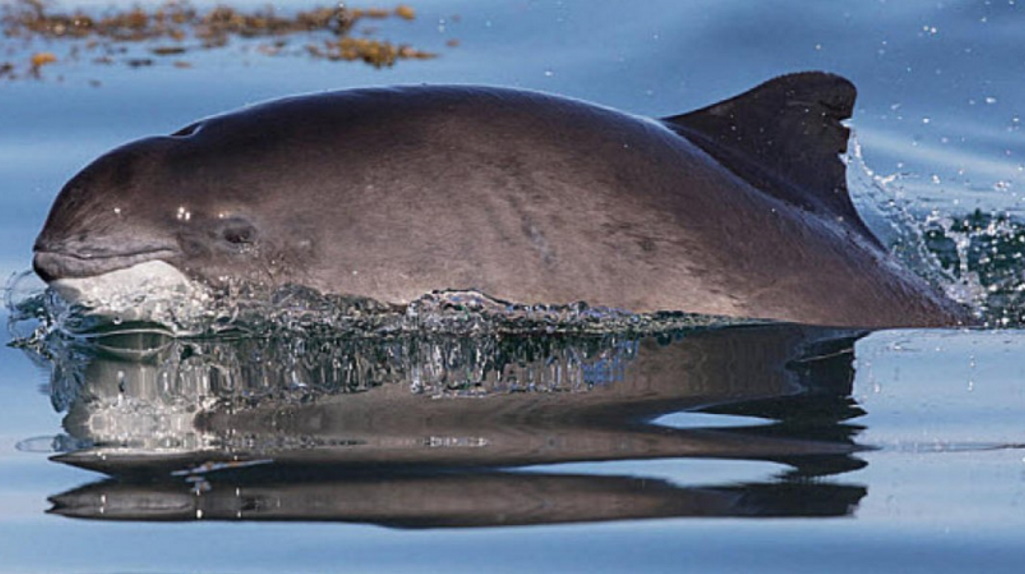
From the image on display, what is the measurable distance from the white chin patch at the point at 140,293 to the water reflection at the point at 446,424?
12cm

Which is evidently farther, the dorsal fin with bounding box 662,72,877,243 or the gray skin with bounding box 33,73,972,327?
the dorsal fin with bounding box 662,72,877,243

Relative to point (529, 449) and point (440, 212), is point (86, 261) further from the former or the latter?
point (529, 449)

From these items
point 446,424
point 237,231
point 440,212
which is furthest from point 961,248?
point 446,424

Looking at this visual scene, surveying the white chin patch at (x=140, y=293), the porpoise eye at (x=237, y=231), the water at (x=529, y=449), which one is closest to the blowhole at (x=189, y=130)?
the porpoise eye at (x=237, y=231)

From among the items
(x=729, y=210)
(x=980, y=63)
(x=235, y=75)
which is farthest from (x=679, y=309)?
(x=980, y=63)

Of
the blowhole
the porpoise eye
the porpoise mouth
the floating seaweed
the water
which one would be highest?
the floating seaweed

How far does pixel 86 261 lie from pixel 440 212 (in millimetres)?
1298

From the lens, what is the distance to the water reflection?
576cm

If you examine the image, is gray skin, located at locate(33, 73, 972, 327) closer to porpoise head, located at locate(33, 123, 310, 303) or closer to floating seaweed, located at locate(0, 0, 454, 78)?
porpoise head, located at locate(33, 123, 310, 303)

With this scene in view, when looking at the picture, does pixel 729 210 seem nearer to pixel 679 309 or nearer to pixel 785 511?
pixel 679 309

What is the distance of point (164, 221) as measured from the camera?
25.6 feet

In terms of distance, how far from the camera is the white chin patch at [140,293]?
782 cm

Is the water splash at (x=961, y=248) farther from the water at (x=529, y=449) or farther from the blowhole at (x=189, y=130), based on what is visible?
the blowhole at (x=189, y=130)

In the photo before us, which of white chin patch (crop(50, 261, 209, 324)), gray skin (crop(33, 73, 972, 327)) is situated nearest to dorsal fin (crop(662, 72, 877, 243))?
gray skin (crop(33, 73, 972, 327))
